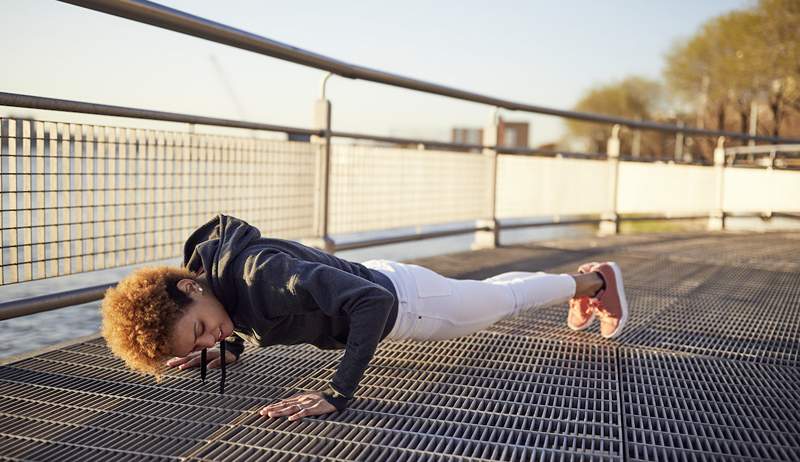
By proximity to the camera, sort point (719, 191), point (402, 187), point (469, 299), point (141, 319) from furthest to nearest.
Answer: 1. point (719, 191)
2. point (402, 187)
3. point (469, 299)
4. point (141, 319)

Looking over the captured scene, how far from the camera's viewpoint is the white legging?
2850 mm

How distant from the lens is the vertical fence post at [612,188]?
827 cm

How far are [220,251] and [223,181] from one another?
1.54 m

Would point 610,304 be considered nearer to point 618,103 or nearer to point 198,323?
point 198,323

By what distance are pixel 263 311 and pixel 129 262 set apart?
1193 millimetres

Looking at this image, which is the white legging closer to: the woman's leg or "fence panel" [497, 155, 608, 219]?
the woman's leg

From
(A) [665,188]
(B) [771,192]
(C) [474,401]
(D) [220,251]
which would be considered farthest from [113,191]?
(B) [771,192]

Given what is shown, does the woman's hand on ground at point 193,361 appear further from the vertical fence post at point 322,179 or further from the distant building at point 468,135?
the distant building at point 468,135

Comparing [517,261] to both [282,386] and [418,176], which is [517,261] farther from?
[282,386]

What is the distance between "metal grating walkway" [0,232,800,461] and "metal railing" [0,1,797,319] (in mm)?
491

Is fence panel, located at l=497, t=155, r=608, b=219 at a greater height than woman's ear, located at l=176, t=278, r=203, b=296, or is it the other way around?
fence panel, located at l=497, t=155, r=608, b=219

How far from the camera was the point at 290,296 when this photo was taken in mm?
2400

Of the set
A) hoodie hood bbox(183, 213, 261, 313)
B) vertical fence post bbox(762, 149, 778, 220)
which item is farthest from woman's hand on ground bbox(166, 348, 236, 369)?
vertical fence post bbox(762, 149, 778, 220)

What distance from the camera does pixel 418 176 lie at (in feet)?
19.1
